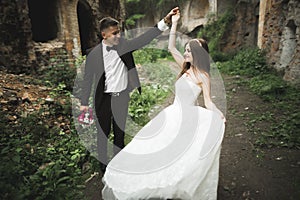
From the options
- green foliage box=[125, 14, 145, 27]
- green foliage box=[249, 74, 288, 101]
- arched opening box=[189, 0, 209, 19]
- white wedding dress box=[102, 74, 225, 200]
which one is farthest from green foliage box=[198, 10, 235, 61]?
white wedding dress box=[102, 74, 225, 200]

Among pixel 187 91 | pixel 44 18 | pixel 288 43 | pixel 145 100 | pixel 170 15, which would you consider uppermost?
pixel 44 18

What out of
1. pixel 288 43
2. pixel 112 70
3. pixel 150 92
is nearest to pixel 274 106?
pixel 288 43

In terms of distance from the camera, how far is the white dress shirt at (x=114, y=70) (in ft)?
9.93

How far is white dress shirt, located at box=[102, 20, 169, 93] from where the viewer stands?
9.93ft

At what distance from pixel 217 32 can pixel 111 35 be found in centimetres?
1546

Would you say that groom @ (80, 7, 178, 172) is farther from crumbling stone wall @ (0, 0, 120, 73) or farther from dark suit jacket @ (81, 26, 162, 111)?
crumbling stone wall @ (0, 0, 120, 73)

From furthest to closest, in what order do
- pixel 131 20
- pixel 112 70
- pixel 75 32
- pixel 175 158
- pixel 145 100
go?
pixel 131 20 < pixel 75 32 < pixel 145 100 < pixel 112 70 < pixel 175 158

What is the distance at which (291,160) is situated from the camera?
356 cm

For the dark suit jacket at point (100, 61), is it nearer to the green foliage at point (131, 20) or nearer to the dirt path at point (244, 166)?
the dirt path at point (244, 166)

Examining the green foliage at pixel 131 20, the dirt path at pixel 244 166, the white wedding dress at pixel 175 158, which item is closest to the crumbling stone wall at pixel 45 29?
Answer: the dirt path at pixel 244 166

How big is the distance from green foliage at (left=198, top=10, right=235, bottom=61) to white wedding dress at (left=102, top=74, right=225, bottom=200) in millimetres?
13331

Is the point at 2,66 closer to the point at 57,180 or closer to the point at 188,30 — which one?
the point at 57,180

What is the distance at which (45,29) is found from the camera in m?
9.91

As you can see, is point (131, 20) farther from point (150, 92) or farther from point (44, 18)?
point (150, 92)
